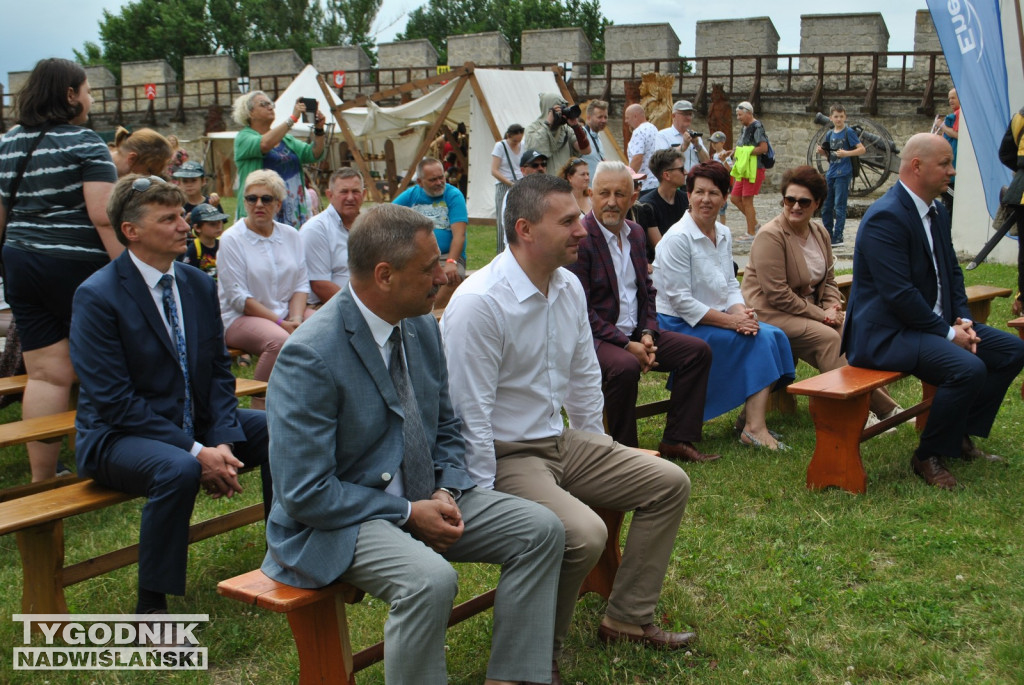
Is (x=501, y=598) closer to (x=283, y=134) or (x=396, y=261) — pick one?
(x=396, y=261)

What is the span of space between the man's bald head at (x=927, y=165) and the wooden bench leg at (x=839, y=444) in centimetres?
109

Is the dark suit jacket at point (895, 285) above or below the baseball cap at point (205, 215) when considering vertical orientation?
below

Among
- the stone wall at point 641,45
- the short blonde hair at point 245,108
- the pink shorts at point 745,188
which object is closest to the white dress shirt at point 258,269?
the short blonde hair at point 245,108

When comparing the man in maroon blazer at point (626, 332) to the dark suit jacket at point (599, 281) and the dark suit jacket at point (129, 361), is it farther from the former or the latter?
the dark suit jacket at point (129, 361)

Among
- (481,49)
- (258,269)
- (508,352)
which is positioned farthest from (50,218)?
(481,49)

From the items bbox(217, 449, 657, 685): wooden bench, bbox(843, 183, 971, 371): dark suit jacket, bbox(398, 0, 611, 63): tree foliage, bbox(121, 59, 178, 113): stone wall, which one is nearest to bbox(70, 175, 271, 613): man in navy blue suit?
bbox(217, 449, 657, 685): wooden bench

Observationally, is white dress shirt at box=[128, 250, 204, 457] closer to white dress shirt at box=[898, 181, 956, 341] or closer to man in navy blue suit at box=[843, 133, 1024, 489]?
man in navy blue suit at box=[843, 133, 1024, 489]

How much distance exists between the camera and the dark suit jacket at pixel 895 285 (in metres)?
4.73

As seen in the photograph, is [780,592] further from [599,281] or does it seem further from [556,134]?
[556,134]

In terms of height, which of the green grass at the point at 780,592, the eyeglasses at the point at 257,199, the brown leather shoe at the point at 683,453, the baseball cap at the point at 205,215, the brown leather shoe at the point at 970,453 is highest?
the eyeglasses at the point at 257,199

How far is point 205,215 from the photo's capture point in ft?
21.4

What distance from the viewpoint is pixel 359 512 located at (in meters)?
2.50

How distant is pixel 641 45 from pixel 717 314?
22999 mm

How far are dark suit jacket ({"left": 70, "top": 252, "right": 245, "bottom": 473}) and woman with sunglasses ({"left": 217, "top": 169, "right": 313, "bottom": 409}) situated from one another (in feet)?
6.61
